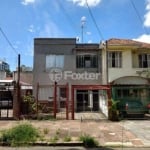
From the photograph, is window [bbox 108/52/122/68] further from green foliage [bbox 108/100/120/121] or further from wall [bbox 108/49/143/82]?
green foliage [bbox 108/100/120/121]

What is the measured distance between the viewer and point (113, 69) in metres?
37.9

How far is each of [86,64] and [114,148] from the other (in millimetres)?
25678

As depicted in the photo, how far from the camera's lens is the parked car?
29031 mm

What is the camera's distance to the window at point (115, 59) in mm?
38106

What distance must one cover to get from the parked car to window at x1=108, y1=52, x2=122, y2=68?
8.89 meters

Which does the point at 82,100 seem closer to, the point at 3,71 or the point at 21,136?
the point at 21,136

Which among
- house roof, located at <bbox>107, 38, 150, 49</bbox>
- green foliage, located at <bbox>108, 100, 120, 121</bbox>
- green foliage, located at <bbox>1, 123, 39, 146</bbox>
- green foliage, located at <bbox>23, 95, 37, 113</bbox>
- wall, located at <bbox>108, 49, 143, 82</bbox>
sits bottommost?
green foliage, located at <bbox>1, 123, 39, 146</bbox>

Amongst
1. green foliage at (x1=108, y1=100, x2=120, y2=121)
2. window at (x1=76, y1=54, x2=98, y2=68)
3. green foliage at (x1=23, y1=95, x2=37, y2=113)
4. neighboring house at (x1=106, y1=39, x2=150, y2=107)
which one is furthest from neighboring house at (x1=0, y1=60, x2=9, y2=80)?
green foliage at (x1=108, y1=100, x2=120, y2=121)

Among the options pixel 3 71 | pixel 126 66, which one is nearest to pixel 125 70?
→ pixel 126 66

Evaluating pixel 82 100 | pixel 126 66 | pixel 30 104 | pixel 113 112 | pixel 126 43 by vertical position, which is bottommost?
pixel 113 112

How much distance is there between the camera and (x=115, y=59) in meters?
38.3

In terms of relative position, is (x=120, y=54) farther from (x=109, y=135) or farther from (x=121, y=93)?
(x=109, y=135)

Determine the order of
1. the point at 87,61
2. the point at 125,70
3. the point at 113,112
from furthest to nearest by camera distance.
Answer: the point at 87,61 < the point at 125,70 < the point at 113,112

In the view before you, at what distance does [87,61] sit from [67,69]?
251 centimetres
